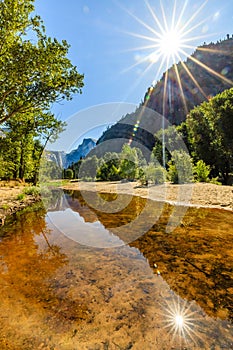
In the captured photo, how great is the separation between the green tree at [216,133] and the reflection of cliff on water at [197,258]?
2026cm

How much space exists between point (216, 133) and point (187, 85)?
117 metres

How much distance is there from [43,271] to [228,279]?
403 centimetres

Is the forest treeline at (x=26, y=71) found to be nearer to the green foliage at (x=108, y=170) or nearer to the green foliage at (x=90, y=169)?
the green foliage at (x=108, y=170)

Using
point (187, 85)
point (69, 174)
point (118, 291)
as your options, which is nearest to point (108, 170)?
point (69, 174)

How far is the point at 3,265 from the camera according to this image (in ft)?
14.6

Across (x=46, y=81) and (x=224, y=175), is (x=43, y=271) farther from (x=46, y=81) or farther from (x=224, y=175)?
(x=224, y=175)

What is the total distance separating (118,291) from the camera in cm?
348

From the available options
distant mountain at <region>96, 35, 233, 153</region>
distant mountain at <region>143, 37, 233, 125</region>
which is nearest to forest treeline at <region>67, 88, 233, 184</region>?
distant mountain at <region>96, 35, 233, 153</region>

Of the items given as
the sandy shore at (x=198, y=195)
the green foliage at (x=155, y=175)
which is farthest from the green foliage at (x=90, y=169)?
the sandy shore at (x=198, y=195)

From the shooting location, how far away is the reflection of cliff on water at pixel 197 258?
10.7 ft

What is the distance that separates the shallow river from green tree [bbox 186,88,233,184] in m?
22.0

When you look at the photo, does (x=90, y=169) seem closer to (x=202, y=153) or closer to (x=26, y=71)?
(x=202, y=153)

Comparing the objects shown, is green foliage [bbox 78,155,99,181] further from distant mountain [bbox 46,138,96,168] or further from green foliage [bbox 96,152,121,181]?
distant mountain [bbox 46,138,96,168]

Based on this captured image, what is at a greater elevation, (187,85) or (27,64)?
(187,85)
